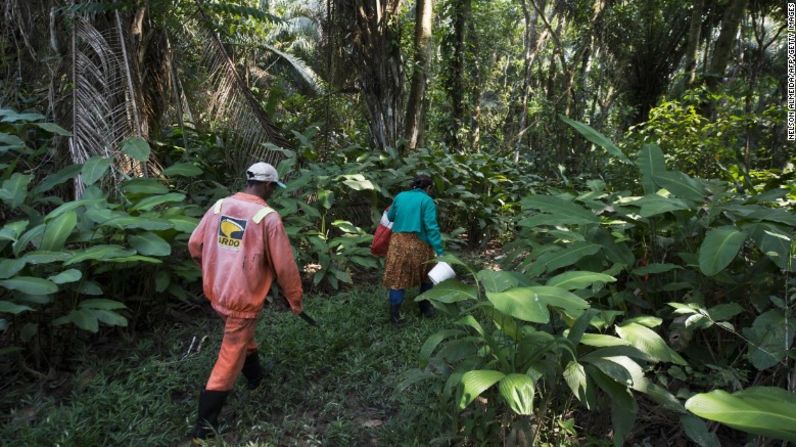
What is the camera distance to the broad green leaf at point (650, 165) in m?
3.64

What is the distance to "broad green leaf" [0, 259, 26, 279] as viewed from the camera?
296 centimetres

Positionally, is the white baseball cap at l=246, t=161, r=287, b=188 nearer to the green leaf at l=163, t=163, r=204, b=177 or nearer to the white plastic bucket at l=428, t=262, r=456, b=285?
the white plastic bucket at l=428, t=262, r=456, b=285

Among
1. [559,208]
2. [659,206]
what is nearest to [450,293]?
[559,208]

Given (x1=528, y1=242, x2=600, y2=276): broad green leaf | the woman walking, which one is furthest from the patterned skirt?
(x1=528, y1=242, x2=600, y2=276): broad green leaf

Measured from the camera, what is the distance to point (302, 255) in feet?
17.3

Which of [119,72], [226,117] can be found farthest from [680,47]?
[119,72]

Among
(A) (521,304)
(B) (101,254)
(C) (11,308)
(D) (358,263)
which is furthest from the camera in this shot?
(D) (358,263)

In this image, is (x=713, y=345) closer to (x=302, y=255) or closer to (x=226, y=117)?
(x=302, y=255)

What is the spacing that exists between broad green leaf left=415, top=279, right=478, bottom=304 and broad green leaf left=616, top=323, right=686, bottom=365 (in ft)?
2.56

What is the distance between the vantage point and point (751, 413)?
1.39m

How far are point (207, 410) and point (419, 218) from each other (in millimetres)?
2320

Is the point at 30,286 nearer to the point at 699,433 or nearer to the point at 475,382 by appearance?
the point at 475,382

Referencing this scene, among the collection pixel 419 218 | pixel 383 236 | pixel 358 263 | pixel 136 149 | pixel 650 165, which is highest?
pixel 650 165

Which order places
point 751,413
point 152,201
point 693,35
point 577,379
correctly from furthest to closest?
point 693,35 < point 152,201 < point 577,379 < point 751,413
